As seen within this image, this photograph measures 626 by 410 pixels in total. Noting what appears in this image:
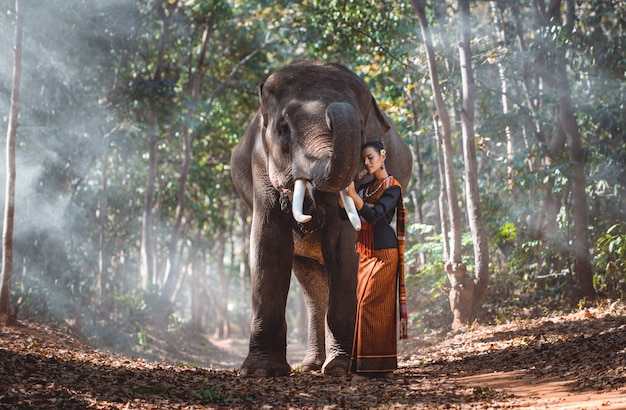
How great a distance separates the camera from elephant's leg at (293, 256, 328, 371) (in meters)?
9.16

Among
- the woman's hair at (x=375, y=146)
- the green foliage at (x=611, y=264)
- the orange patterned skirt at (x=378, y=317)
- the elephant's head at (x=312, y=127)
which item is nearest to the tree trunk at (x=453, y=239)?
the green foliage at (x=611, y=264)

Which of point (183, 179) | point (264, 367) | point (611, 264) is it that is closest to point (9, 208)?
point (264, 367)

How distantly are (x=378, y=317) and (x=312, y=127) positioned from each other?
6.05 feet

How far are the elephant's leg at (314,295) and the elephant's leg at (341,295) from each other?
1.33 meters

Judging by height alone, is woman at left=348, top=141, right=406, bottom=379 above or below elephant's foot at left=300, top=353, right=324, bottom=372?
above

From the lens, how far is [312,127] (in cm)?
694

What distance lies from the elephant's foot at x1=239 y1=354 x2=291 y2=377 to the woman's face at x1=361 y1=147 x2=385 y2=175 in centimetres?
222

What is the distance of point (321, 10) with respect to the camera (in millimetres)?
16672

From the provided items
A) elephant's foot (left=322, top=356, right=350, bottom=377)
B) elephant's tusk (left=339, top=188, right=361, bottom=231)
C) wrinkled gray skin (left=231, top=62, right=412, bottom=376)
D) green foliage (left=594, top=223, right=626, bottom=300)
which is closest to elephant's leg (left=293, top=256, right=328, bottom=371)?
wrinkled gray skin (left=231, top=62, right=412, bottom=376)

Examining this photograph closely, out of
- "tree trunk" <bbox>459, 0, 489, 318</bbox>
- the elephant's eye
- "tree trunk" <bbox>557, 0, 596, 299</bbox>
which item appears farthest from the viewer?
"tree trunk" <bbox>557, 0, 596, 299</bbox>

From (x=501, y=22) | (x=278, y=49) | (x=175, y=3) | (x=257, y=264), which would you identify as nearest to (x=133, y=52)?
(x=175, y=3)

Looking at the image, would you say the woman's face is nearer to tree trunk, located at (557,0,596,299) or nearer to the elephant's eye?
the elephant's eye

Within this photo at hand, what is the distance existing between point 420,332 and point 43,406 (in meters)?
11.0

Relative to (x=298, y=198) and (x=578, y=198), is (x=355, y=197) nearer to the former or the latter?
(x=298, y=198)
